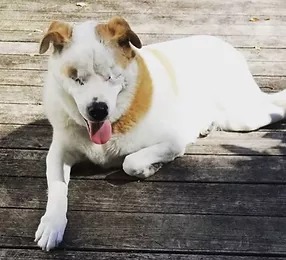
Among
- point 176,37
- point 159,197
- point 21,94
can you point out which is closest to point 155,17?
point 176,37

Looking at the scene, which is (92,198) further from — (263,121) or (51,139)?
(263,121)

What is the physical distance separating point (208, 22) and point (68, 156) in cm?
222

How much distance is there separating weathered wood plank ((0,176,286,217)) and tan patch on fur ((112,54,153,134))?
26 centimetres

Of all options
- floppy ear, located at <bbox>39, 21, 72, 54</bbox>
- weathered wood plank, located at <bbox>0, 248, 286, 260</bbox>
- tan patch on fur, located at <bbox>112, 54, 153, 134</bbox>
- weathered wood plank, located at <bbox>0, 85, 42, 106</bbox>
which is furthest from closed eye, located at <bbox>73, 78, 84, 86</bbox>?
weathered wood plank, located at <bbox>0, 85, 42, 106</bbox>

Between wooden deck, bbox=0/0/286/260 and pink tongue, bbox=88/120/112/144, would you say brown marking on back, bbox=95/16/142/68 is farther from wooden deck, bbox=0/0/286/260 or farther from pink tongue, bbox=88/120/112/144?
wooden deck, bbox=0/0/286/260

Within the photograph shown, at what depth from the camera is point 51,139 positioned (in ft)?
11.6

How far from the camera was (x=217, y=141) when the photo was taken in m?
3.51

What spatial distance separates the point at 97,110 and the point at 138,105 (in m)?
0.35

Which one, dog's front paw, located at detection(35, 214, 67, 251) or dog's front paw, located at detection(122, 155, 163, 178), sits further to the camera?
dog's front paw, located at detection(122, 155, 163, 178)

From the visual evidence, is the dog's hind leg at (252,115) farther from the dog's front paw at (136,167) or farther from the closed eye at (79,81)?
the closed eye at (79,81)

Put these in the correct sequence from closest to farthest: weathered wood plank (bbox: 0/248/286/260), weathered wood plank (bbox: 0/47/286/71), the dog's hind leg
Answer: weathered wood plank (bbox: 0/248/286/260) < the dog's hind leg < weathered wood plank (bbox: 0/47/286/71)

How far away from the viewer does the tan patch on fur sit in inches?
121

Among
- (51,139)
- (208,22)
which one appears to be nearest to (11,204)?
(51,139)

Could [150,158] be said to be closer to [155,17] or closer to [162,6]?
[155,17]
